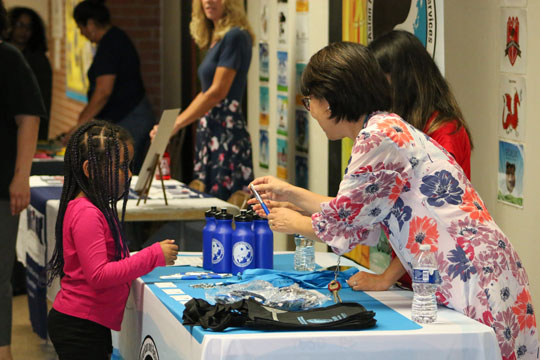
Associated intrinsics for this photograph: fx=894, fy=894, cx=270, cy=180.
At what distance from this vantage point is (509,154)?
313 cm

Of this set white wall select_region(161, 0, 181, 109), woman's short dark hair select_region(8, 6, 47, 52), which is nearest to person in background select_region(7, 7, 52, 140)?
woman's short dark hair select_region(8, 6, 47, 52)

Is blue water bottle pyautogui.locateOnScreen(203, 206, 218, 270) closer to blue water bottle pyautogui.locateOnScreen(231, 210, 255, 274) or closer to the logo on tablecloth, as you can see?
blue water bottle pyautogui.locateOnScreen(231, 210, 255, 274)

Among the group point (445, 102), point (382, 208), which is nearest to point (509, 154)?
point (445, 102)

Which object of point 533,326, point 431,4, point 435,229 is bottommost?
point 533,326

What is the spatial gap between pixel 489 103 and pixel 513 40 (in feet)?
0.88

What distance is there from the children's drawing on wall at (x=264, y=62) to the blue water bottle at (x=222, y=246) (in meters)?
2.88

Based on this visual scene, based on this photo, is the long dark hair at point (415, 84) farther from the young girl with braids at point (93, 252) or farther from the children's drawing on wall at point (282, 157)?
the children's drawing on wall at point (282, 157)

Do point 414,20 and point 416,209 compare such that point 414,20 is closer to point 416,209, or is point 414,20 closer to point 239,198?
point 239,198

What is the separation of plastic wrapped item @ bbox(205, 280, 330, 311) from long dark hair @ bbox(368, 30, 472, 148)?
0.68 m

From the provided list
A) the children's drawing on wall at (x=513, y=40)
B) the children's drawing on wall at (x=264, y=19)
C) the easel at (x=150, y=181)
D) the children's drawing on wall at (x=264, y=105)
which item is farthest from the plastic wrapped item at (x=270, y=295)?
the children's drawing on wall at (x=264, y=19)

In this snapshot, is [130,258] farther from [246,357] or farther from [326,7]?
[326,7]

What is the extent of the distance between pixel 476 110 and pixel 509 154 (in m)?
0.25

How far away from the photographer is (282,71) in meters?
5.21

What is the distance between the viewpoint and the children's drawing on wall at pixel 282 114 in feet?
17.0
